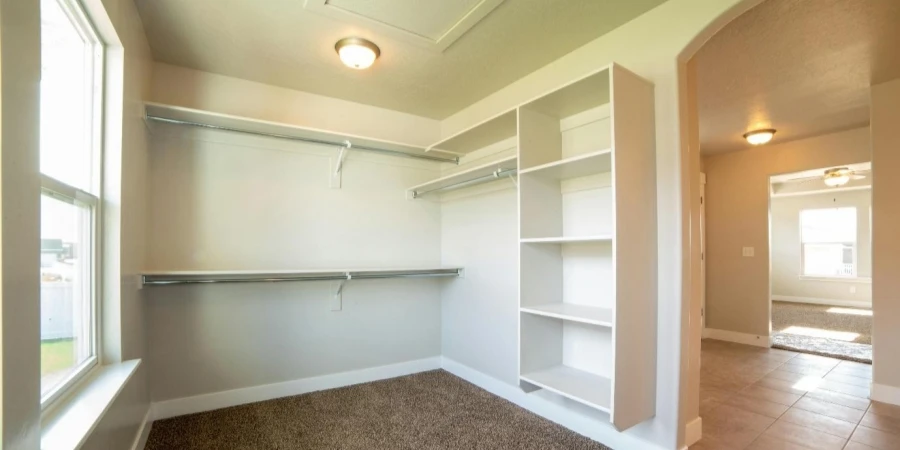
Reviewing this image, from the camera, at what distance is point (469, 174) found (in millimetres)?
2904

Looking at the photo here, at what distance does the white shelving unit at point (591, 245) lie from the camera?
1.84m

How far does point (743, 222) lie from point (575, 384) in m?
4.24

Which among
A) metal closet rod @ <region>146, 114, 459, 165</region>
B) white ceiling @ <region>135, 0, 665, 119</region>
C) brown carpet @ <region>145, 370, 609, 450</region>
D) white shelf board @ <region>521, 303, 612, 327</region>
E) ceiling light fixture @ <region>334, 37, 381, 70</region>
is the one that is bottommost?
brown carpet @ <region>145, 370, 609, 450</region>

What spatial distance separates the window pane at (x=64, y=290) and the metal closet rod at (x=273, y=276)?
63 centimetres

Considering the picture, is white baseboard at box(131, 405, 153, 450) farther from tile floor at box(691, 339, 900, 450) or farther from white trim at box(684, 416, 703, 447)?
tile floor at box(691, 339, 900, 450)

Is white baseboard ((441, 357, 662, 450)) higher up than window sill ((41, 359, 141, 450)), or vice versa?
window sill ((41, 359, 141, 450))

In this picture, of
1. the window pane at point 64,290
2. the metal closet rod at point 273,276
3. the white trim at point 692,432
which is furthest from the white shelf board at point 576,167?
the window pane at point 64,290

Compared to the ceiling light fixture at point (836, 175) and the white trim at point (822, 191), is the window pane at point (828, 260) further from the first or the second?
the ceiling light fixture at point (836, 175)

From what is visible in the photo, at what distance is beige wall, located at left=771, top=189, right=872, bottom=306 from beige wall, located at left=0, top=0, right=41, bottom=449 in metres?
11.0

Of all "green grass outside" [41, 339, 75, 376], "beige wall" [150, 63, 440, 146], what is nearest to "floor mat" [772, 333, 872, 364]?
"beige wall" [150, 63, 440, 146]

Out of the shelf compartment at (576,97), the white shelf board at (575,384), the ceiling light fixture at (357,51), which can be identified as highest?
the ceiling light fixture at (357,51)

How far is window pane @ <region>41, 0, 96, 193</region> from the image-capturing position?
4.34ft

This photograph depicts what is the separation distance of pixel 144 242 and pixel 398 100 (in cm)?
204

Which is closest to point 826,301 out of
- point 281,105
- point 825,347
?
point 825,347
